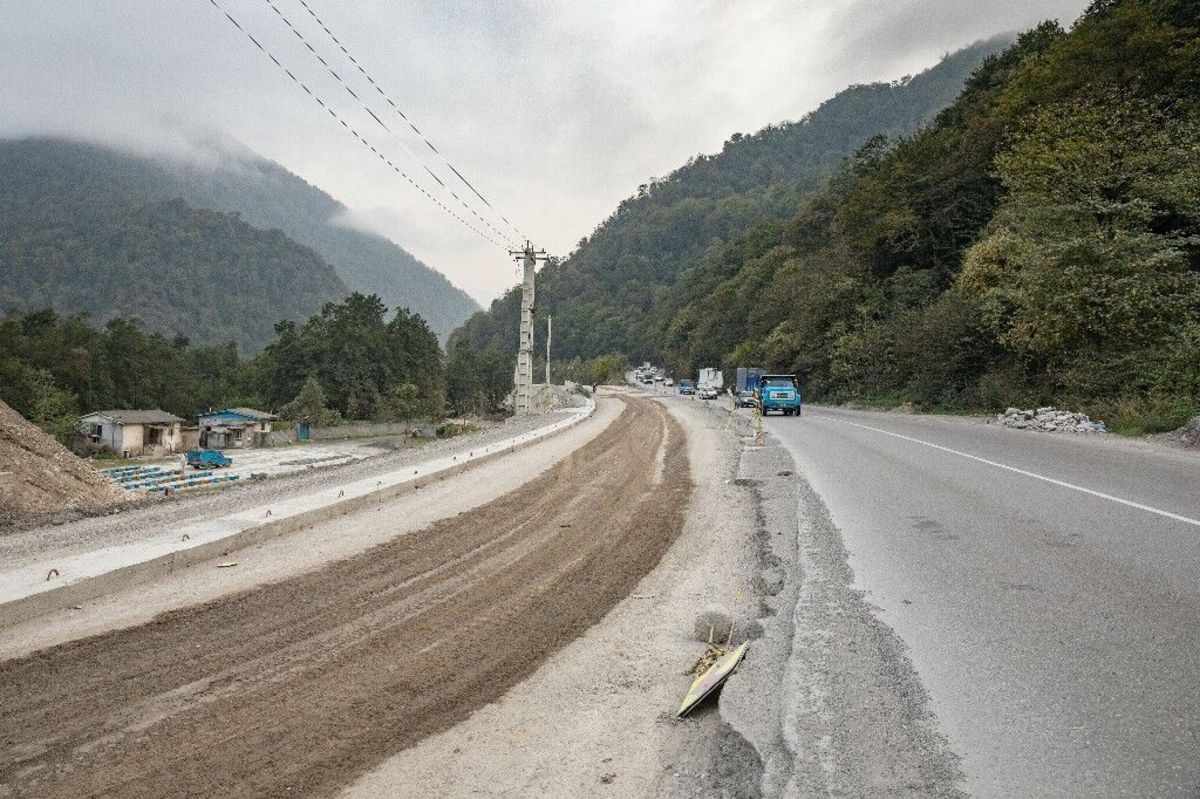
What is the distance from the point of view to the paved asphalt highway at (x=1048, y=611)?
9.64ft

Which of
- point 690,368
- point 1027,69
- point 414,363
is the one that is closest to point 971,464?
point 1027,69

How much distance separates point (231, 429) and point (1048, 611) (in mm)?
73098

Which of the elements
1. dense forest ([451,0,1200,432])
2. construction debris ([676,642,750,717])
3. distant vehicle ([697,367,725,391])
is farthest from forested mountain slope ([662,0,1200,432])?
construction debris ([676,642,750,717])

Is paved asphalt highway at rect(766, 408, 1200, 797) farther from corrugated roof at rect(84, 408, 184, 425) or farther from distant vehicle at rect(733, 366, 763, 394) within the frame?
corrugated roof at rect(84, 408, 184, 425)

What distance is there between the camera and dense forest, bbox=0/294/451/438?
Answer: 68125 mm

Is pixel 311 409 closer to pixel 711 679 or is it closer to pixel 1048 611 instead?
pixel 711 679

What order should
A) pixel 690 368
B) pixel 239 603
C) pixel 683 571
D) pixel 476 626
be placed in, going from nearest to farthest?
1. pixel 476 626
2. pixel 239 603
3. pixel 683 571
4. pixel 690 368

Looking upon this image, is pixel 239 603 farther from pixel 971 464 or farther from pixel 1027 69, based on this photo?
pixel 1027 69

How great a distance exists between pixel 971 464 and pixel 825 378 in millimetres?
36360

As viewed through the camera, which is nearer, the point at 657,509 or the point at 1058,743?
the point at 1058,743

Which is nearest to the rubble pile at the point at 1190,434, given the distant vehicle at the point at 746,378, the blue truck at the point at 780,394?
the blue truck at the point at 780,394

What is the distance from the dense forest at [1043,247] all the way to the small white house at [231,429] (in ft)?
170

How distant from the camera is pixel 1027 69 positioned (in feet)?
111

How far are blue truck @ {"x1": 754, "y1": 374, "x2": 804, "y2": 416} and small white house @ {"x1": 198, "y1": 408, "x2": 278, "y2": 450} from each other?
55213 mm
